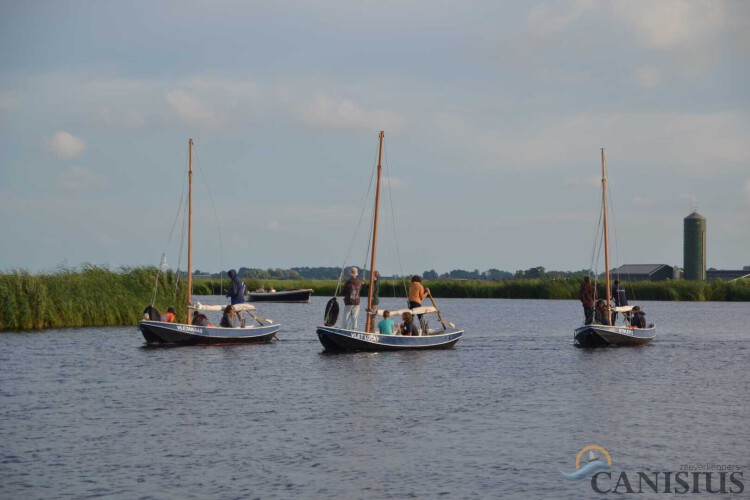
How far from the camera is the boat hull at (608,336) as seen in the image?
41594 millimetres

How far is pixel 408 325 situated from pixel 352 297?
3.16 meters

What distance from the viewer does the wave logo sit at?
55.5 feet

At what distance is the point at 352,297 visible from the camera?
36.7 m

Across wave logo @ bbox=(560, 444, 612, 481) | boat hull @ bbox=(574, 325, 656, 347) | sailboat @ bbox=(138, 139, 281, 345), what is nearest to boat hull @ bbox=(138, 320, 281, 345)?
sailboat @ bbox=(138, 139, 281, 345)

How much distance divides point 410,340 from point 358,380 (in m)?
8.68

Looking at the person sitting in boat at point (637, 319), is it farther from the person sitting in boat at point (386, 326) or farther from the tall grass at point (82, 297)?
the tall grass at point (82, 297)

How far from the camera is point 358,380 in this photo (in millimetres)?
30047

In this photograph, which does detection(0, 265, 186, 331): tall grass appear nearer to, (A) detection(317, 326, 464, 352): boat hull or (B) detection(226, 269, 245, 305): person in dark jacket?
(B) detection(226, 269, 245, 305): person in dark jacket

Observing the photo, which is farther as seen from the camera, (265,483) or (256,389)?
(256,389)

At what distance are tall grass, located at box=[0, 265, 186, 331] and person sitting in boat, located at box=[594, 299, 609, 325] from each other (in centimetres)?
1944

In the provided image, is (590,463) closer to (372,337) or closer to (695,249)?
(372,337)

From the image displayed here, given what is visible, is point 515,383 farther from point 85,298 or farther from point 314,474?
point 85,298

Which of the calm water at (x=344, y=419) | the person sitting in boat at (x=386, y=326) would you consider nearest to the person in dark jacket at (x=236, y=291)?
the calm water at (x=344, y=419)

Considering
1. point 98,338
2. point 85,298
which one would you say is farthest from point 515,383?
point 85,298
